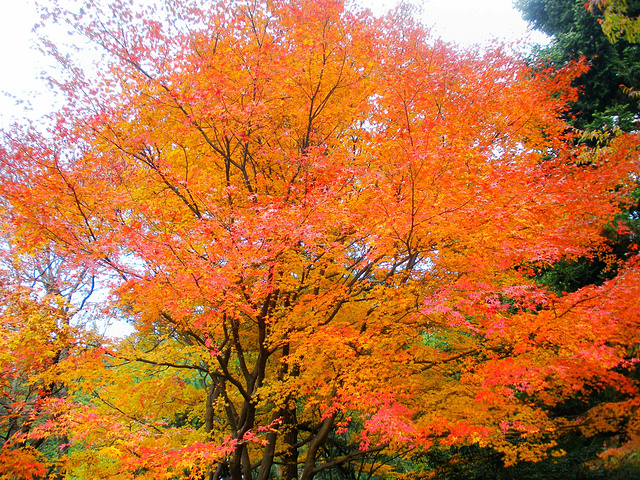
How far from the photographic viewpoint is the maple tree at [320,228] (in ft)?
17.8

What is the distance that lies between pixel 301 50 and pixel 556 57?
8824 millimetres

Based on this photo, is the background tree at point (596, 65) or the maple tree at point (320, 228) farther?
the background tree at point (596, 65)

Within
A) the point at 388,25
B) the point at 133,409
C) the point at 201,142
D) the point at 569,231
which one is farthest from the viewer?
the point at 388,25

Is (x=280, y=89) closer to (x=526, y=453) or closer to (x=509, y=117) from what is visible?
(x=509, y=117)

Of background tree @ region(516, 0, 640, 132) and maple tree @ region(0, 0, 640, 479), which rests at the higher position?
background tree @ region(516, 0, 640, 132)

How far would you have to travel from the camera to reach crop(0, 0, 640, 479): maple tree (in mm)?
5430

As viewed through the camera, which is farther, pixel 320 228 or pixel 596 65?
pixel 596 65

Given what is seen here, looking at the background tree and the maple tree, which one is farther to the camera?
the background tree

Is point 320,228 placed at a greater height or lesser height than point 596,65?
lesser

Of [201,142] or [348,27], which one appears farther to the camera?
[201,142]

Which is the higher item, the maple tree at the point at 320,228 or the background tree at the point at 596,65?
the background tree at the point at 596,65

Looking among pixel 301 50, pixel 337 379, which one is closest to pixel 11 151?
pixel 301 50

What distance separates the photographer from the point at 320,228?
5.64m

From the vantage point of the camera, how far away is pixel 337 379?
20.0 feet
